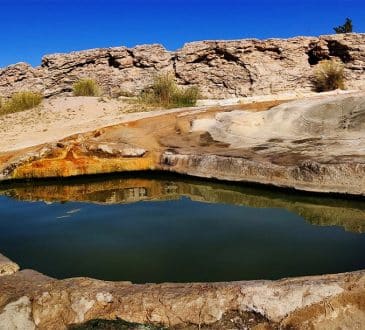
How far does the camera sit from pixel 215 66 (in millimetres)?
16453

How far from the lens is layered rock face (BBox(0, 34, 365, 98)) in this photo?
16.0 meters

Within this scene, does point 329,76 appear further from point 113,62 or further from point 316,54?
point 113,62

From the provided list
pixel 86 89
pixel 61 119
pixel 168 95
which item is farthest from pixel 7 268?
pixel 86 89

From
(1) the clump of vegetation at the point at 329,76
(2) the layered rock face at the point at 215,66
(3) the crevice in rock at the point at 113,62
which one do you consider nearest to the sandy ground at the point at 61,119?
(2) the layered rock face at the point at 215,66

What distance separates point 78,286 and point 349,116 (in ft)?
17.8

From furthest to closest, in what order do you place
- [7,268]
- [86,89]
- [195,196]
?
[86,89] < [195,196] < [7,268]

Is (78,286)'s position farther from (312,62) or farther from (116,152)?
(312,62)

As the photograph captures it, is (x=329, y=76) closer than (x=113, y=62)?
Yes

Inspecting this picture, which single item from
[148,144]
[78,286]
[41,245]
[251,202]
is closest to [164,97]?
[148,144]

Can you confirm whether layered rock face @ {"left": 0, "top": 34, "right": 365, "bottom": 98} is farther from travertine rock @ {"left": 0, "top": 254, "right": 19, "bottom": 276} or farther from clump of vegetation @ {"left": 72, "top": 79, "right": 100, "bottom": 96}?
travertine rock @ {"left": 0, "top": 254, "right": 19, "bottom": 276}

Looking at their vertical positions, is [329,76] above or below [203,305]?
above

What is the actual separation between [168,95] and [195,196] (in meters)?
8.66

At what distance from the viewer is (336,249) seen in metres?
3.99

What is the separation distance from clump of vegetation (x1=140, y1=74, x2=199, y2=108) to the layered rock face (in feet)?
5.37
